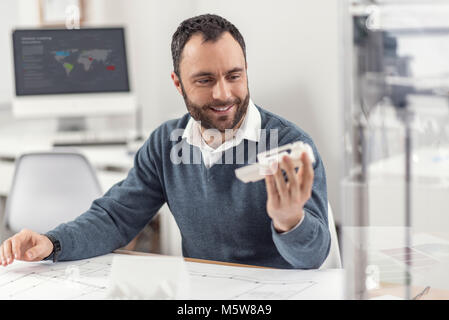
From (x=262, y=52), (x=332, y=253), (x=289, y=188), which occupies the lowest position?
(x=332, y=253)

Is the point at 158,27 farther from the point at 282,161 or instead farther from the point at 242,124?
the point at 282,161

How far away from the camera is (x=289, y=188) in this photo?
91cm

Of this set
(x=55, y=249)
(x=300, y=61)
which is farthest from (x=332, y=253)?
(x=300, y=61)

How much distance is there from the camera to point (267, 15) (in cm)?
285

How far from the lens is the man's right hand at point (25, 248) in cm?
113

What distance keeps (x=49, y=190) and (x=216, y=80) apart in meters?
1.05

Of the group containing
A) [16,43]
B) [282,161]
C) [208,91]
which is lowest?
[282,161]

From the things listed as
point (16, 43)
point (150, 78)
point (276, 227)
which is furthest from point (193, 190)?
point (150, 78)

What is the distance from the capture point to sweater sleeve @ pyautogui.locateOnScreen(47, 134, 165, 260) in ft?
4.07

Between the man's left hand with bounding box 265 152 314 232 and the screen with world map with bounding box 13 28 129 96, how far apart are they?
5.45 ft

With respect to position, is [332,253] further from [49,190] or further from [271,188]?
[49,190]

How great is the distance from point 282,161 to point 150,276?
0.26 m

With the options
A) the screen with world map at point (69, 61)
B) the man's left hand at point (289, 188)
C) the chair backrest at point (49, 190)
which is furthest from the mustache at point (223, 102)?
the screen with world map at point (69, 61)

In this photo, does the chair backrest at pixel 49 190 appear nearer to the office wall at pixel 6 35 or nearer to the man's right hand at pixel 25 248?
the man's right hand at pixel 25 248
